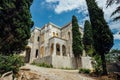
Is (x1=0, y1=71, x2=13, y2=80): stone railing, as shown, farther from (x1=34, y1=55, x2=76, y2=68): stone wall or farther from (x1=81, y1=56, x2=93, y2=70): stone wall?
(x1=81, y1=56, x2=93, y2=70): stone wall

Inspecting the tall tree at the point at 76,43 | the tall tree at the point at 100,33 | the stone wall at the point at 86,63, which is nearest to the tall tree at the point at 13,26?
the tall tree at the point at 100,33

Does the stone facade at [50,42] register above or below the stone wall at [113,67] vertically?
above

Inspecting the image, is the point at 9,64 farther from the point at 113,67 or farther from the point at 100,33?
the point at 113,67

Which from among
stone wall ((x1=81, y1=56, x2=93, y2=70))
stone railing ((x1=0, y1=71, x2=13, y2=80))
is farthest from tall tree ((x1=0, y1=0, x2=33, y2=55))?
stone wall ((x1=81, y1=56, x2=93, y2=70))

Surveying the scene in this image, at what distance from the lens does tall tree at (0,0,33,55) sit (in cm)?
1265

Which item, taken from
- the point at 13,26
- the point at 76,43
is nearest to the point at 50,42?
the point at 76,43

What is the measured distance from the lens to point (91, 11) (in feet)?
56.1

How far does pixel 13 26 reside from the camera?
42.9ft

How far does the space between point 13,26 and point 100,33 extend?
31.5ft

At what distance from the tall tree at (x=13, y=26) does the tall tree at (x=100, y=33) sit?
310 inches

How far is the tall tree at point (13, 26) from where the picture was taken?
12.6 metres

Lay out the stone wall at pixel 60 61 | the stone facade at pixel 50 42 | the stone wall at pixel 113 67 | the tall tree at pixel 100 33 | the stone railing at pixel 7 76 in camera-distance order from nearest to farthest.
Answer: the stone railing at pixel 7 76
the tall tree at pixel 100 33
the stone wall at pixel 113 67
the stone wall at pixel 60 61
the stone facade at pixel 50 42

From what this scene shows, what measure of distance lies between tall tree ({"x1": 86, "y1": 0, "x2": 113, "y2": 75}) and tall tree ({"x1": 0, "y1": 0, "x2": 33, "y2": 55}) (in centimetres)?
787

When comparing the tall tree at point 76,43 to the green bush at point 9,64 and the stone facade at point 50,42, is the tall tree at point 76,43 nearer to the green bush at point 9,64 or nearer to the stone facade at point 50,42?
the stone facade at point 50,42
